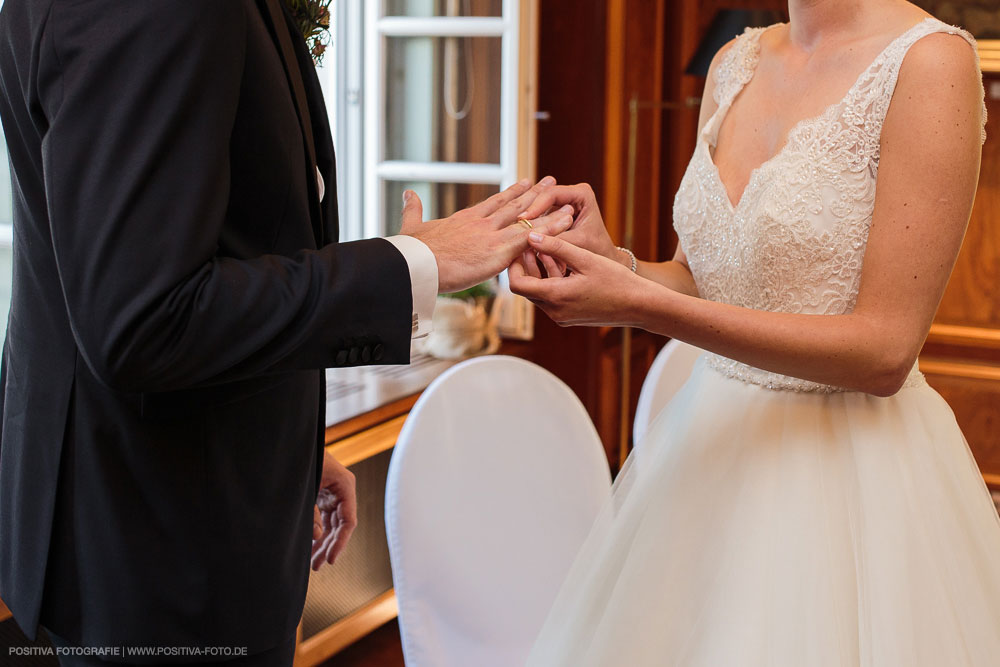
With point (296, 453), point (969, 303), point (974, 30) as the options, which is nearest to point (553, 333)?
point (969, 303)

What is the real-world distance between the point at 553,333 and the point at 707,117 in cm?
248

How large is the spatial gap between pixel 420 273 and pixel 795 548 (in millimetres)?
640

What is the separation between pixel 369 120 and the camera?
3566mm

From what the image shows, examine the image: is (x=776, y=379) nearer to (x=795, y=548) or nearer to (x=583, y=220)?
(x=795, y=548)

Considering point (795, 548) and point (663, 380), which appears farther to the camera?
point (663, 380)

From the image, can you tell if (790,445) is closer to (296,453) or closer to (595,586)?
(595,586)

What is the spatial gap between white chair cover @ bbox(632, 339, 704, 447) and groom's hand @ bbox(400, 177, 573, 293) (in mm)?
930

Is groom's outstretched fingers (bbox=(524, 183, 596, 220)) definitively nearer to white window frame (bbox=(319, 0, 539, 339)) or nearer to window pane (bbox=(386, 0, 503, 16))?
white window frame (bbox=(319, 0, 539, 339))

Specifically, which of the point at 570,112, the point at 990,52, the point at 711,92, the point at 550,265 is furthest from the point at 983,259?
the point at 550,265

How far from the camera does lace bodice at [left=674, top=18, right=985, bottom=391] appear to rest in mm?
1348

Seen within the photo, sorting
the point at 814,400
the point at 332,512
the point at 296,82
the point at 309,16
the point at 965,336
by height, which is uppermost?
the point at 309,16

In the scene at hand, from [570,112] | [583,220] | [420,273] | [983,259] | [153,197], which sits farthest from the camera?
[983,259]

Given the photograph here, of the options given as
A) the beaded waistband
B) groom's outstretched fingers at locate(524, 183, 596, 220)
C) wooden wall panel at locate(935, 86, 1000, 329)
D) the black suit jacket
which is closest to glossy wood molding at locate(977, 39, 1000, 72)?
wooden wall panel at locate(935, 86, 1000, 329)

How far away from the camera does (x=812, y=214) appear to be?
137cm
